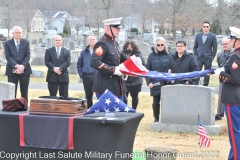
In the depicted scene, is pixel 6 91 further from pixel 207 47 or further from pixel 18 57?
pixel 207 47

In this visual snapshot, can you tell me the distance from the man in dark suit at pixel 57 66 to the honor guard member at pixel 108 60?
181 inches

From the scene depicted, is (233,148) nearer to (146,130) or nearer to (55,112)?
(55,112)

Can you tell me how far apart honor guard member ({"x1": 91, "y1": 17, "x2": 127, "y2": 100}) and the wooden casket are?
769mm

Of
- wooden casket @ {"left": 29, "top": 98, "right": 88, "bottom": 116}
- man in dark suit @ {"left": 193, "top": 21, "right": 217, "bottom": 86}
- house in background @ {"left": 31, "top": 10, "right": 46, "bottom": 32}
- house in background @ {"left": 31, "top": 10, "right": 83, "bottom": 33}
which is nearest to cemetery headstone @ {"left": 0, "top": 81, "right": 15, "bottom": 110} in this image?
wooden casket @ {"left": 29, "top": 98, "right": 88, "bottom": 116}

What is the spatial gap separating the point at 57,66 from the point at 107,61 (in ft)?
16.2

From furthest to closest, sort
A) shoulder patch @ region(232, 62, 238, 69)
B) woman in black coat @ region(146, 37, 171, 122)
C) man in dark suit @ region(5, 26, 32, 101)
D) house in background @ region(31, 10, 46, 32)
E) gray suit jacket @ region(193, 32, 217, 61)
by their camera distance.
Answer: house in background @ region(31, 10, 46, 32) → gray suit jacket @ region(193, 32, 217, 61) → man in dark suit @ region(5, 26, 32, 101) → woman in black coat @ region(146, 37, 171, 122) → shoulder patch @ region(232, 62, 238, 69)

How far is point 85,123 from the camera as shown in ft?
21.7

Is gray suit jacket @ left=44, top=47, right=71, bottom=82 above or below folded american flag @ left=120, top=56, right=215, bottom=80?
below

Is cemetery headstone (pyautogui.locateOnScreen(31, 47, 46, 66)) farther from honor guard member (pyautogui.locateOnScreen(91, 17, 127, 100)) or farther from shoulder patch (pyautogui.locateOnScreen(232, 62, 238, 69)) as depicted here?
shoulder patch (pyautogui.locateOnScreen(232, 62, 238, 69))

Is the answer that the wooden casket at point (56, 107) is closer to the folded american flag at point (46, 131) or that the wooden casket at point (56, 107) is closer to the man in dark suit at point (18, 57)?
the folded american flag at point (46, 131)

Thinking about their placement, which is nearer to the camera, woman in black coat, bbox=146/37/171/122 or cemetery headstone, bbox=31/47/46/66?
woman in black coat, bbox=146/37/171/122

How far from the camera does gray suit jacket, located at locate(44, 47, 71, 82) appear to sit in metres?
12.4

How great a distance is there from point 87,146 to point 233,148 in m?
2.03

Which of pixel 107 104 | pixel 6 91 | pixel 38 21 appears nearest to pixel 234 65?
pixel 107 104
